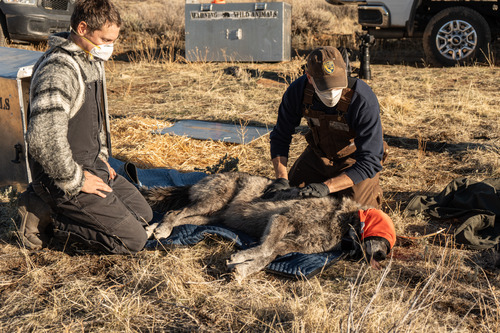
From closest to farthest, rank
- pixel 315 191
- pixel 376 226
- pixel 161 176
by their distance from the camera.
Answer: pixel 376 226, pixel 315 191, pixel 161 176

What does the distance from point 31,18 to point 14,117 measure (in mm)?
7335

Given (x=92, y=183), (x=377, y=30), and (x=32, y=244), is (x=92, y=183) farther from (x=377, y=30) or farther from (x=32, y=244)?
(x=377, y=30)

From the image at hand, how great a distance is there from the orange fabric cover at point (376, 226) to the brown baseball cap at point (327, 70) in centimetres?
120

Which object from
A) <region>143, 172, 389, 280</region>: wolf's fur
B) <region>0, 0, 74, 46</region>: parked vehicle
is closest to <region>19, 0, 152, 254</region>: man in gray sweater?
<region>143, 172, 389, 280</region>: wolf's fur

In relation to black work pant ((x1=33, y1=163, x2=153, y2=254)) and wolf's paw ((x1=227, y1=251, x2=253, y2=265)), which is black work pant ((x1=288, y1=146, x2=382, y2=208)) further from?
black work pant ((x1=33, y1=163, x2=153, y2=254))

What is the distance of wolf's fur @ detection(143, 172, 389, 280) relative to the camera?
4.29 meters

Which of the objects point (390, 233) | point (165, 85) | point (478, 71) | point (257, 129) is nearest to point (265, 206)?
point (390, 233)

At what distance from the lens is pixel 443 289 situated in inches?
149

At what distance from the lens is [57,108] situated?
3.74m

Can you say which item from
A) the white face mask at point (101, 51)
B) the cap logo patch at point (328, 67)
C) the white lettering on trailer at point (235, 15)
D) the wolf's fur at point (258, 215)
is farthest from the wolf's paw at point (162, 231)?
the white lettering on trailer at point (235, 15)

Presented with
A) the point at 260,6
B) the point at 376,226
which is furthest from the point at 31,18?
the point at 376,226

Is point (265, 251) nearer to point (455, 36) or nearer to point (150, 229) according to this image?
point (150, 229)

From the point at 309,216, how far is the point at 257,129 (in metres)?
3.97

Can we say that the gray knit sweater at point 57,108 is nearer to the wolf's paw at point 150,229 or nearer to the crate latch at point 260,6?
the wolf's paw at point 150,229
